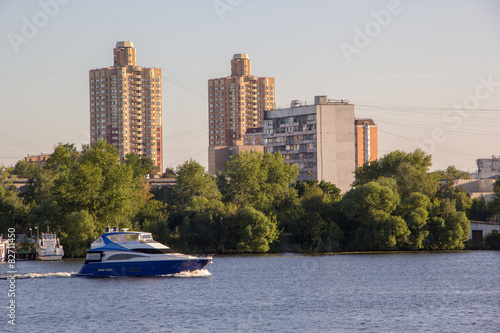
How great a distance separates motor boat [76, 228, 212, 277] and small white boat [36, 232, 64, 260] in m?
26.0

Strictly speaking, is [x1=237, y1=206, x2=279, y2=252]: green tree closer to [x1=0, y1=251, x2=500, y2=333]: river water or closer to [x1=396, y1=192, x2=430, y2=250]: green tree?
[x1=0, y1=251, x2=500, y2=333]: river water

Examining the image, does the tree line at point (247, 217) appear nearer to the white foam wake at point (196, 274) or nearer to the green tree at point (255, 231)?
the green tree at point (255, 231)

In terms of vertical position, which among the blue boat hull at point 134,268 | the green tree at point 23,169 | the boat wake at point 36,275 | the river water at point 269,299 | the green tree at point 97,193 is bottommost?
the river water at point 269,299

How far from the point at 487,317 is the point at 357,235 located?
5663 cm

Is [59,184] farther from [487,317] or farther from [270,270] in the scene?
[487,317]

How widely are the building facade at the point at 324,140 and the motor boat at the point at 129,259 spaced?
90.7m

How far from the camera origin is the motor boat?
68562 mm

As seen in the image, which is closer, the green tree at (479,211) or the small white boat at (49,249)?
the small white boat at (49,249)

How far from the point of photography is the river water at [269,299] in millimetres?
46312

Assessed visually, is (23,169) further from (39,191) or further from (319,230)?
(319,230)

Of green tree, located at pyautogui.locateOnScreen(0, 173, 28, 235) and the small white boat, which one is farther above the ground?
green tree, located at pyautogui.locateOnScreen(0, 173, 28, 235)

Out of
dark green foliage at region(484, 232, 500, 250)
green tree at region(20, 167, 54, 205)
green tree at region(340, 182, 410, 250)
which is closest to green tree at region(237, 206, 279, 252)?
green tree at region(340, 182, 410, 250)

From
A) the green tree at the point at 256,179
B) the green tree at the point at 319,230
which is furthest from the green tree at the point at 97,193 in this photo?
the green tree at the point at 319,230

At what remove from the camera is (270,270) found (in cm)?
7825
